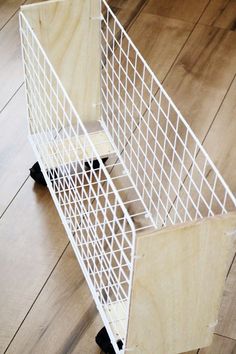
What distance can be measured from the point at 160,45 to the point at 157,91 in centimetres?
23

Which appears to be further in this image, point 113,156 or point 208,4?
point 208,4

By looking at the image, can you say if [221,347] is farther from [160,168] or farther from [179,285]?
[160,168]

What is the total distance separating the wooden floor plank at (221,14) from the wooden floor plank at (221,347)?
117cm

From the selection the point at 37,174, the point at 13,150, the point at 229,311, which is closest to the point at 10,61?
the point at 13,150

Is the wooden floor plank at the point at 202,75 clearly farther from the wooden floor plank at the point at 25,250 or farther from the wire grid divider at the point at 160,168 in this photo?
the wooden floor plank at the point at 25,250

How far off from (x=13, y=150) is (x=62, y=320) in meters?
0.57

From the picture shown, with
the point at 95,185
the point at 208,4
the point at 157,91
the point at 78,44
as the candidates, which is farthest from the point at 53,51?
the point at 208,4

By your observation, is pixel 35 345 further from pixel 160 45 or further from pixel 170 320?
pixel 160 45

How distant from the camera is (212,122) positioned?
2.05 m

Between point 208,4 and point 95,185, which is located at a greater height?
point 208,4

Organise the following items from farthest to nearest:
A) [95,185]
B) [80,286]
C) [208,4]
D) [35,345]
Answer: [208,4] → [95,185] → [80,286] → [35,345]

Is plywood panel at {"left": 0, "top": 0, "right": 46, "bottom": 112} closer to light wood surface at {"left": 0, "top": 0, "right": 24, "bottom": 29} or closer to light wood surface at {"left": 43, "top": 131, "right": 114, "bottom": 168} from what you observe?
light wood surface at {"left": 0, "top": 0, "right": 24, "bottom": 29}

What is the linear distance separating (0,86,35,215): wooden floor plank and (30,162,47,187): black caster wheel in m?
0.05

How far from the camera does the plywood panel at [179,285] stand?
1162 mm
